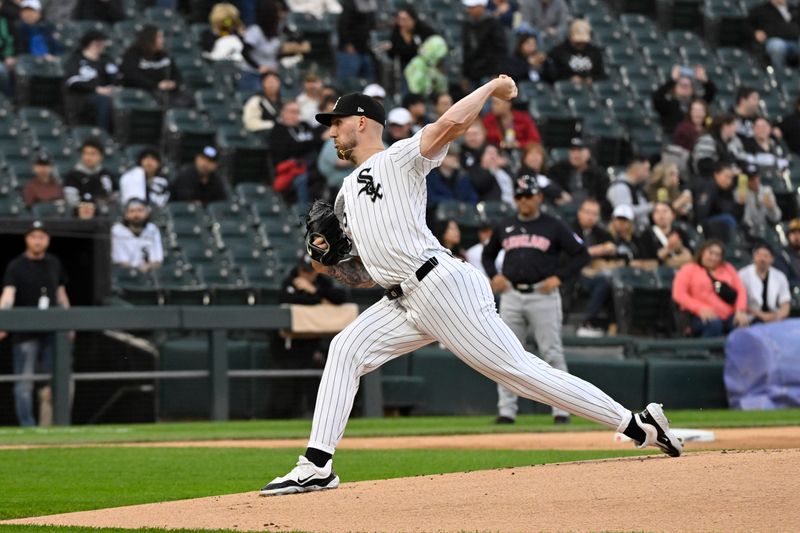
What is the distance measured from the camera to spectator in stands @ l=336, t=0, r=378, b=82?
20.2 meters

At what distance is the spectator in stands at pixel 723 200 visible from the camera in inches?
745

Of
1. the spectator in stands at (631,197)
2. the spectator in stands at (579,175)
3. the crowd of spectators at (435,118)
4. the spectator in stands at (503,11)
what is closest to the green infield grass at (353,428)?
the crowd of spectators at (435,118)

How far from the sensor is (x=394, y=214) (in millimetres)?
6867

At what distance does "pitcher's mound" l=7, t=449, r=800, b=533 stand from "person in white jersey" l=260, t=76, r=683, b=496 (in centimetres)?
33

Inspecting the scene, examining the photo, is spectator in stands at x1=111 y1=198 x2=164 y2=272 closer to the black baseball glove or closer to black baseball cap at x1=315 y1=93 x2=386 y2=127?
the black baseball glove

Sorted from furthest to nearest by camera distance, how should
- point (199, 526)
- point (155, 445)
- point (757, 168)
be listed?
point (757, 168) → point (155, 445) → point (199, 526)

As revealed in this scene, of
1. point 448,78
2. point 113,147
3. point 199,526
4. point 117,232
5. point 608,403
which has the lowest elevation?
Answer: point 199,526

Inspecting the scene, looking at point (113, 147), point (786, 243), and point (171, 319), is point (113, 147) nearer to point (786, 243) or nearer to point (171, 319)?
point (171, 319)

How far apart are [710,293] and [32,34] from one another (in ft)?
28.3

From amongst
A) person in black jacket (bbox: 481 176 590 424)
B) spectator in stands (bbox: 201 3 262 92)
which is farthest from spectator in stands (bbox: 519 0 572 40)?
person in black jacket (bbox: 481 176 590 424)

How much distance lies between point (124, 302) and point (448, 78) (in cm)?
708

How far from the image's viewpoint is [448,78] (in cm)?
Answer: 2045

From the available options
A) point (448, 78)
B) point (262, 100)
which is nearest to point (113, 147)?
point (262, 100)

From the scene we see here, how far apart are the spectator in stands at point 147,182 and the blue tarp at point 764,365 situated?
6230mm
